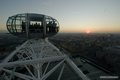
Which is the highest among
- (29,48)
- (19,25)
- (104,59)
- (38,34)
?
(19,25)

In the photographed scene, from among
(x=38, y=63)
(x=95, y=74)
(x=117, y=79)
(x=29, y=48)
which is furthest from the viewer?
(x=95, y=74)

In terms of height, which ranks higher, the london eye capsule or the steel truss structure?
the london eye capsule

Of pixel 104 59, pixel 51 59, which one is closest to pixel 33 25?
pixel 51 59

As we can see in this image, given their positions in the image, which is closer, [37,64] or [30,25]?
[37,64]

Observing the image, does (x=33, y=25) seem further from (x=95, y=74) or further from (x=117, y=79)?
(x=117, y=79)

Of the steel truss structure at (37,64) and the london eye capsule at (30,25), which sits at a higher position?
the london eye capsule at (30,25)

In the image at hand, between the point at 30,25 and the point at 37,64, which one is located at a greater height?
the point at 30,25

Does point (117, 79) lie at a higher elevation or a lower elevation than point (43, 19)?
lower

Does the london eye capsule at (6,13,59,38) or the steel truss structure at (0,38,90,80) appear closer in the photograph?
the steel truss structure at (0,38,90,80)
